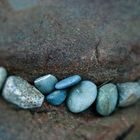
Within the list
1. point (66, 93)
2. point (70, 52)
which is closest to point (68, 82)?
point (66, 93)

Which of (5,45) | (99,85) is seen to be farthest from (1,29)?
(99,85)

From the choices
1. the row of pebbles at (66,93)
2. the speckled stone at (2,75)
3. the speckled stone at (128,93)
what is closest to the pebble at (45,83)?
the row of pebbles at (66,93)

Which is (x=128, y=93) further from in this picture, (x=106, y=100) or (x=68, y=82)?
(x=68, y=82)

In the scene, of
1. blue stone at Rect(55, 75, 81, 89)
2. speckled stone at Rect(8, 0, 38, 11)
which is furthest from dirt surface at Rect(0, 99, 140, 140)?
speckled stone at Rect(8, 0, 38, 11)

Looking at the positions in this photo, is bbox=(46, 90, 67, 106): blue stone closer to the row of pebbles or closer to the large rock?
the row of pebbles

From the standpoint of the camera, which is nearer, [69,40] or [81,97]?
[81,97]

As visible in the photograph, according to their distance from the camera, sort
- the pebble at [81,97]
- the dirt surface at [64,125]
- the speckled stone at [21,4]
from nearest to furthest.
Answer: the dirt surface at [64,125], the pebble at [81,97], the speckled stone at [21,4]

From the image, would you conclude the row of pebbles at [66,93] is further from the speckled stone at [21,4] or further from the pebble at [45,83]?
the speckled stone at [21,4]
